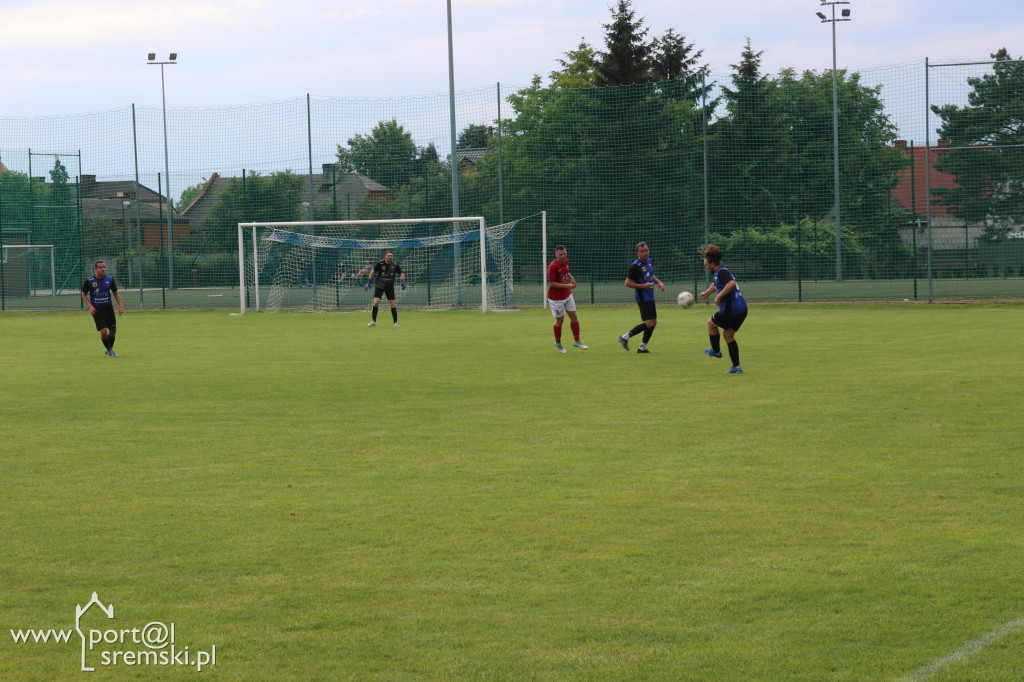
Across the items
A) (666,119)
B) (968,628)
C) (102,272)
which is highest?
(666,119)

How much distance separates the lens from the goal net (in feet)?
114

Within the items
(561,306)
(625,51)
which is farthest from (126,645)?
(625,51)

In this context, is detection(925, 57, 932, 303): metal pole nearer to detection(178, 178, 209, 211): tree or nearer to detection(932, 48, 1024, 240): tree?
detection(932, 48, 1024, 240): tree

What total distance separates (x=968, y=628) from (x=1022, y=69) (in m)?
33.6

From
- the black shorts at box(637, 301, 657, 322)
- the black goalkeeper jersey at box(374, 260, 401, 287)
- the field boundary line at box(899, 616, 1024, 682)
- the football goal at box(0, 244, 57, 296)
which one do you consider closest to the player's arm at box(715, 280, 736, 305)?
the black shorts at box(637, 301, 657, 322)

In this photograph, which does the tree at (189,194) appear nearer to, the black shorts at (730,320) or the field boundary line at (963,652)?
the black shorts at (730,320)

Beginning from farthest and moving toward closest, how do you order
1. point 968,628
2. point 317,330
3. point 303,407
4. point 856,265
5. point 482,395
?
point 856,265
point 317,330
point 482,395
point 303,407
point 968,628

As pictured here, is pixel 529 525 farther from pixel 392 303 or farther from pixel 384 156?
pixel 384 156

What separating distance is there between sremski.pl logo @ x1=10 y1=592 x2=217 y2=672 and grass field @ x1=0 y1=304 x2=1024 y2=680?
0.13 feet

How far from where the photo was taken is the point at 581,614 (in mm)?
5125

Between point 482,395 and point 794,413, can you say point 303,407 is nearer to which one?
point 482,395

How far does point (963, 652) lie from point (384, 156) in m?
36.3

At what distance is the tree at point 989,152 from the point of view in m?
33.6

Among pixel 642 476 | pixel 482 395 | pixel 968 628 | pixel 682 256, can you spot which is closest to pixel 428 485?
pixel 642 476
